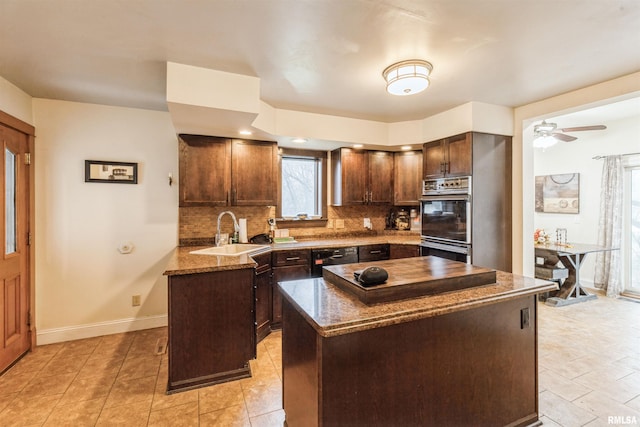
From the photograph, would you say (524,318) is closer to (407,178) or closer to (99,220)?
(407,178)

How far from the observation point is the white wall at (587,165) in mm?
4312

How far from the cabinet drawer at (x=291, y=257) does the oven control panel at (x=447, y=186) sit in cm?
173

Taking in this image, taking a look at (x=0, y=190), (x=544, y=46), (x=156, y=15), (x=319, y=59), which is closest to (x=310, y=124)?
(x=319, y=59)

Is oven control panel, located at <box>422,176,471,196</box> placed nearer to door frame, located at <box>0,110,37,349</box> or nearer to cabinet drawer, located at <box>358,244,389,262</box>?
cabinet drawer, located at <box>358,244,389,262</box>

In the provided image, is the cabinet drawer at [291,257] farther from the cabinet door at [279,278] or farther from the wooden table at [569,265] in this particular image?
the wooden table at [569,265]

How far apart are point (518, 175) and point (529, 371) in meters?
2.37

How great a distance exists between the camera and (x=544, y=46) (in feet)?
6.87

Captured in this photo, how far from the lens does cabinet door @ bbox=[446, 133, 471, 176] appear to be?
325 cm

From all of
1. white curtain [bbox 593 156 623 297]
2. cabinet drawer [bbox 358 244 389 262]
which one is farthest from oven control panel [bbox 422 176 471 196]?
white curtain [bbox 593 156 623 297]

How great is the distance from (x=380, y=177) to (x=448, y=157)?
938 millimetres

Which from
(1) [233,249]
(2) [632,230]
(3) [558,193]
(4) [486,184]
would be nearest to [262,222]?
(1) [233,249]

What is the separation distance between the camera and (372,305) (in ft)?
4.66

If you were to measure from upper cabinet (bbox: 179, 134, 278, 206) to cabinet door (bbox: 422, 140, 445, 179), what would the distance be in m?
1.90

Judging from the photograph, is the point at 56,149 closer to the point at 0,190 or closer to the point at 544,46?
the point at 0,190
